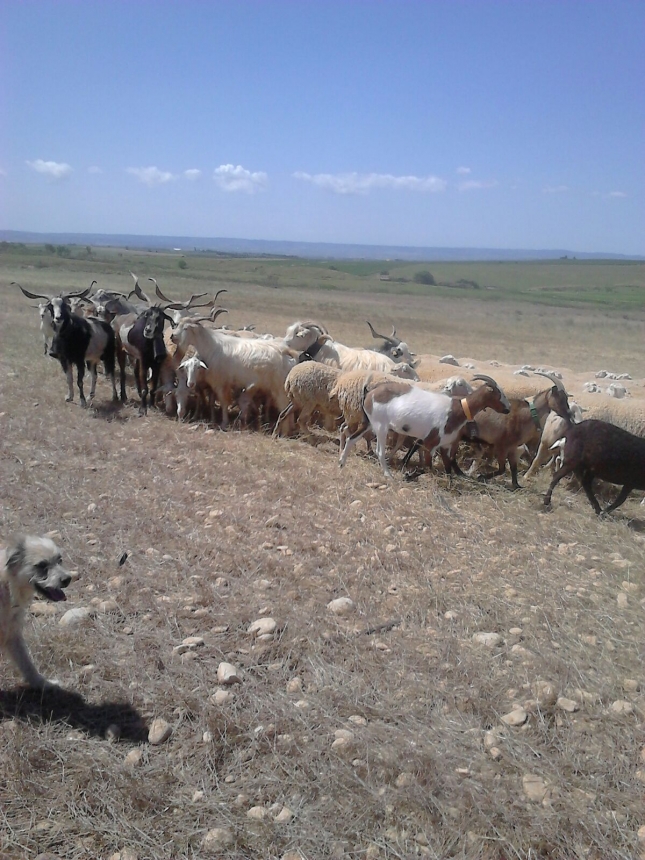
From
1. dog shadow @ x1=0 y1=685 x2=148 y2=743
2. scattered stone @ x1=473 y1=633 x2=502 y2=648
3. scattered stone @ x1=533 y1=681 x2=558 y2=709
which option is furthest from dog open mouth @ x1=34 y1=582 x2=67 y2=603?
scattered stone @ x1=533 y1=681 x2=558 y2=709

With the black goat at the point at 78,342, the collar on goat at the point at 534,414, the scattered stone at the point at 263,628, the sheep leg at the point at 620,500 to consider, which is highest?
the black goat at the point at 78,342

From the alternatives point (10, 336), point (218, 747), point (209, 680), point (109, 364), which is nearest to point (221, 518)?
point (209, 680)

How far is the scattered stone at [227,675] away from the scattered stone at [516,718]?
168 cm

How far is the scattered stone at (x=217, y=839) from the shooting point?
3.12 m

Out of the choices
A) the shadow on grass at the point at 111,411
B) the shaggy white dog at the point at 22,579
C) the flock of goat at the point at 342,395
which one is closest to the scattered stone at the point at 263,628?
the shaggy white dog at the point at 22,579

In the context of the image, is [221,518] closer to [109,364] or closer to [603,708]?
[603,708]

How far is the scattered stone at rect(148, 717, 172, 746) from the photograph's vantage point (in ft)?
12.2

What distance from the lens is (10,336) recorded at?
1795cm

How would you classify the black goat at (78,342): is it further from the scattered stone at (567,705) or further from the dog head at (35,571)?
the scattered stone at (567,705)

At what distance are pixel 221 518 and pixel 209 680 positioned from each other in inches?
101

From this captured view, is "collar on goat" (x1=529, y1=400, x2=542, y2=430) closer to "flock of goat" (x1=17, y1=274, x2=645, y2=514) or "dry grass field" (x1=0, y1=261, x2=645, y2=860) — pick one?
"flock of goat" (x1=17, y1=274, x2=645, y2=514)

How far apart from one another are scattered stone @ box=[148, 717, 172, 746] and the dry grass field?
0.17 ft

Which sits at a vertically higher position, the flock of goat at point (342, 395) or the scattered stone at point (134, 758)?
the flock of goat at point (342, 395)

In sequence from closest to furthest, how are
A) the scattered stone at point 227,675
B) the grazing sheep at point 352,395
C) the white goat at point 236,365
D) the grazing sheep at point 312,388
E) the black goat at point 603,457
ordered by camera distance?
the scattered stone at point 227,675, the black goat at point 603,457, the grazing sheep at point 352,395, the grazing sheep at point 312,388, the white goat at point 236,365
